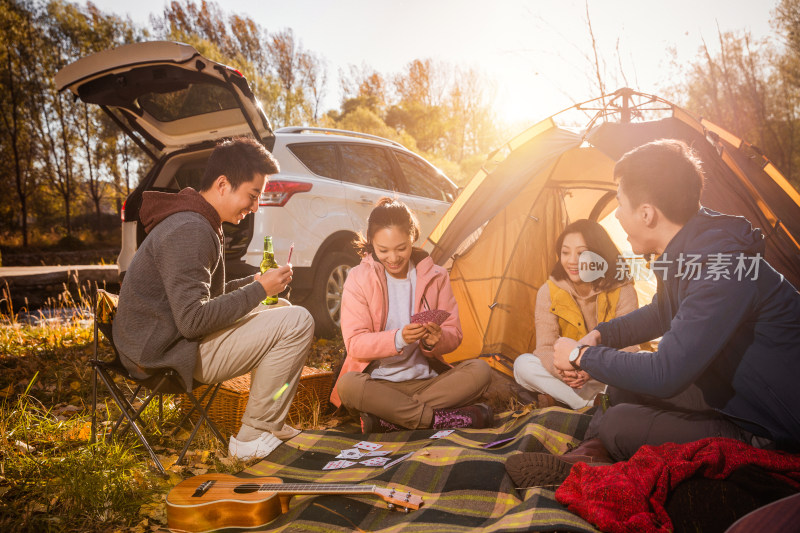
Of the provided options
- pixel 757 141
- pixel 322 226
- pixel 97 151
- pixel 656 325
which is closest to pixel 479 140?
pixel 757 141

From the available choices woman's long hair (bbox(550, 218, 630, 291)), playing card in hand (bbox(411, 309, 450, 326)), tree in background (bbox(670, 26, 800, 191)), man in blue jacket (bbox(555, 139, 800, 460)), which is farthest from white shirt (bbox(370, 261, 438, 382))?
tree in background (bbox(670, 26, 800, 191))

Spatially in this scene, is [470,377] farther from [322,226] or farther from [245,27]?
[245,27]

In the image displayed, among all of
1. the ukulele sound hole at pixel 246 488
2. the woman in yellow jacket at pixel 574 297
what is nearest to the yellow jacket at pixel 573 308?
the woman in yellow jacket at pixel 574 297

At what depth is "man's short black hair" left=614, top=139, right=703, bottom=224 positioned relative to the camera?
6.53ft

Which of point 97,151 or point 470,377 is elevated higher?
point 97,151

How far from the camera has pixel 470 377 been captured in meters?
3.10

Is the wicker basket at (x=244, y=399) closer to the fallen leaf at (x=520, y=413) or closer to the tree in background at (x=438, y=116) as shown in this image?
the fallen leaf at (x=520, y=413)

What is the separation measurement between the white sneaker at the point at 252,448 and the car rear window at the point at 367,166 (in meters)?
2.76

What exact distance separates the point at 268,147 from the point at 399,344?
2.20 metres

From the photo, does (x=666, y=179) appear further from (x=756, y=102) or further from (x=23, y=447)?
(x=756, y=102)

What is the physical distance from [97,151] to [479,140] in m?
16.2

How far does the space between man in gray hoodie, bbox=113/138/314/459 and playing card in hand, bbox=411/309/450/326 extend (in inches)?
23.1

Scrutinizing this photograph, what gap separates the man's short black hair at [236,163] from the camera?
2.62 m

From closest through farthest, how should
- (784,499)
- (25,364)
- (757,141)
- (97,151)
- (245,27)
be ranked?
(784,499) → (25,364) → (97,151) → (757,141) → (245,27)
